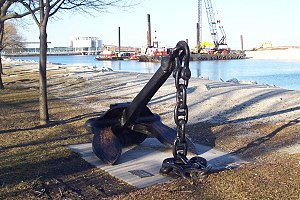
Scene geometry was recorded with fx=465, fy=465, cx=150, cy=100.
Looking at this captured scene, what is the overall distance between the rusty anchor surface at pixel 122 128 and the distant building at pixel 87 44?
176 metres

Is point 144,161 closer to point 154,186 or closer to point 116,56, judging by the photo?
point 154,186

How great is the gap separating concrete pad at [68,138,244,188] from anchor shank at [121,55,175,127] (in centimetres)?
57

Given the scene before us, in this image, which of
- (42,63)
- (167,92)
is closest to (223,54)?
(167,92)

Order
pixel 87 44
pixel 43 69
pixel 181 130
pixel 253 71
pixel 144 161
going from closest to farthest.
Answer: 1. pixel 181 130
2. pixel 144 161
3. pixel 43 69
4. pixel 253 71
5. pixel 87 44

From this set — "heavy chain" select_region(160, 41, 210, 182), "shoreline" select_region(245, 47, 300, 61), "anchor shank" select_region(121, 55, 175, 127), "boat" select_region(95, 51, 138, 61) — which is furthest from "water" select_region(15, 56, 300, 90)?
"boat" select_region(95, 51, 138, 61)

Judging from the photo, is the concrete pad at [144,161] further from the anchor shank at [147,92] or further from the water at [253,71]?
the water at [253,71]

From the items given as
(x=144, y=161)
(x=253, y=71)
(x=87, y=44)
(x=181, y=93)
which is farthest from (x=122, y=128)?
(x=87, y=44)

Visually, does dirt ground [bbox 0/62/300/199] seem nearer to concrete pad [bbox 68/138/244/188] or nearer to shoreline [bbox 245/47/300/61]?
concrete pad [bbox 68/138/244/188]

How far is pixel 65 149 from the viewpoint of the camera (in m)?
7.40

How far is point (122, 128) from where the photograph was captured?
7188mm

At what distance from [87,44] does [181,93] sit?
181 m

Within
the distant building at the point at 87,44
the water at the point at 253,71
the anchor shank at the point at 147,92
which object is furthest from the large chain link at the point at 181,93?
the distant building at the point at 87,44

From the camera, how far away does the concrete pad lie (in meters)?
5.72

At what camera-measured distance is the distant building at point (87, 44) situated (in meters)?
183
